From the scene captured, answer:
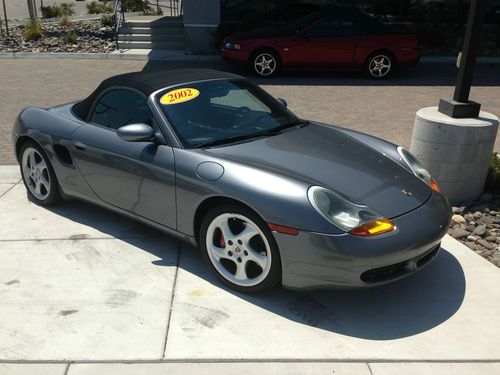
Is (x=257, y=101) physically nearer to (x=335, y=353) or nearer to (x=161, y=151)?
(x=161, y=151)

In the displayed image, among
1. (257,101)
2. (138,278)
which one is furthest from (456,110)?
(138,278)

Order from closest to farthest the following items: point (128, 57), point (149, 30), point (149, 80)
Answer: point (149, 80), point (128, 57), point (149, 30)

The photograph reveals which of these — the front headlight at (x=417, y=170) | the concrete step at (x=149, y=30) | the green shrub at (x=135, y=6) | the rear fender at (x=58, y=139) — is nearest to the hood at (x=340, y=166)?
the front headlight at (x=417, y=170)

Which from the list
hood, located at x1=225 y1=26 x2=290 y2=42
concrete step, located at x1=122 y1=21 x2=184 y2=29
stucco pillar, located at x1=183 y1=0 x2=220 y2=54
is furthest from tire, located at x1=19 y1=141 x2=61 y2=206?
concrete step, located at x1=122 y1=21 x2=184 y2=29

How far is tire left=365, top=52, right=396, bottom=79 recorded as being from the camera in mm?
11812

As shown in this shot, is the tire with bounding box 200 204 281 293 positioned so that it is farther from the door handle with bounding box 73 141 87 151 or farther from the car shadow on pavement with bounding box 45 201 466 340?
the door handle with bounding box 73 141 87 151

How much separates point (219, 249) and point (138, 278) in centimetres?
67

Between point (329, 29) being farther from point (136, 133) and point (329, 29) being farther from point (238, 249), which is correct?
point (238, 249)

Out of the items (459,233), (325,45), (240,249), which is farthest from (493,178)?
(325,45)

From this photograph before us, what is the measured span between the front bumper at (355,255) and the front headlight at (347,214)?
52mm

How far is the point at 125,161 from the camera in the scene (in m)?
4.15

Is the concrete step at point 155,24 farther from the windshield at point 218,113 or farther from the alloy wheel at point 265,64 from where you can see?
the windshield at point 218,113

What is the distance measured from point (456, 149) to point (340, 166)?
1852 mm

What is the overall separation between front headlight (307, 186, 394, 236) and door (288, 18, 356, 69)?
8.78m
